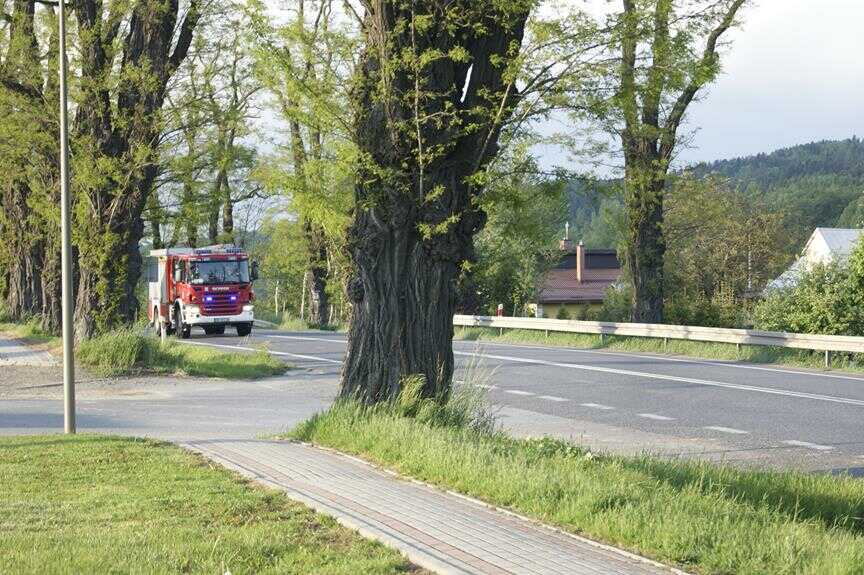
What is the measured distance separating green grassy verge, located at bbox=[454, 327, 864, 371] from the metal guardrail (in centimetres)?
19

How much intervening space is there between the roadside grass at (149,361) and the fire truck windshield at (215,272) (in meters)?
13.8

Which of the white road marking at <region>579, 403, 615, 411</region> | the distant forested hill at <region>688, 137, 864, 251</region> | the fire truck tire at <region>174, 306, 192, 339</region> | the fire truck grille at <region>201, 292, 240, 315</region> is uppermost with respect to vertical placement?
the distant forested hill at <region>688, 137, 864, 251</region>

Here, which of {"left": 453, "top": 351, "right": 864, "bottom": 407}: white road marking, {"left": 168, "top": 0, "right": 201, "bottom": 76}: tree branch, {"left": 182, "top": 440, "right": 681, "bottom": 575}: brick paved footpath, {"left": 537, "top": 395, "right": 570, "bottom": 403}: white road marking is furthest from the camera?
{"left": 168, "top": 0, "right": 201, "bottom": 76}: tree branch

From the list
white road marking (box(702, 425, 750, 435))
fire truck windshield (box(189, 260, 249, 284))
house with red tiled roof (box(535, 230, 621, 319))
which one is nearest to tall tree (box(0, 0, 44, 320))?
fire truck windshield (box(189, 260, 249, 284))

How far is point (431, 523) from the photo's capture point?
7648 mm

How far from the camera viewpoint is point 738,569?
20.8 ft

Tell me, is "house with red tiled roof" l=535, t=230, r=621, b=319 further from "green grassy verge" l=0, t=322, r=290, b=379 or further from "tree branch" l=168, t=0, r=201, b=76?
"green grassy verge" l=0, t=322, r=290, b=379

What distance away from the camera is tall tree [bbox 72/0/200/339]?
26.5 m

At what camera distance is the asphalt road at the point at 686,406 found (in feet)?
44.5

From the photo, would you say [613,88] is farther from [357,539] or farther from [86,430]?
[86,430]

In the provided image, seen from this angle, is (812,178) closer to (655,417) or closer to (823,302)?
(823,302)

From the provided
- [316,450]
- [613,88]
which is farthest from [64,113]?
[613,88]

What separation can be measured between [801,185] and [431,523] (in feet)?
419

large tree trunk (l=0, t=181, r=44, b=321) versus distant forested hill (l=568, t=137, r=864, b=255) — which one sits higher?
distant forested hill (l=568, t=137, r=864, b=255)
